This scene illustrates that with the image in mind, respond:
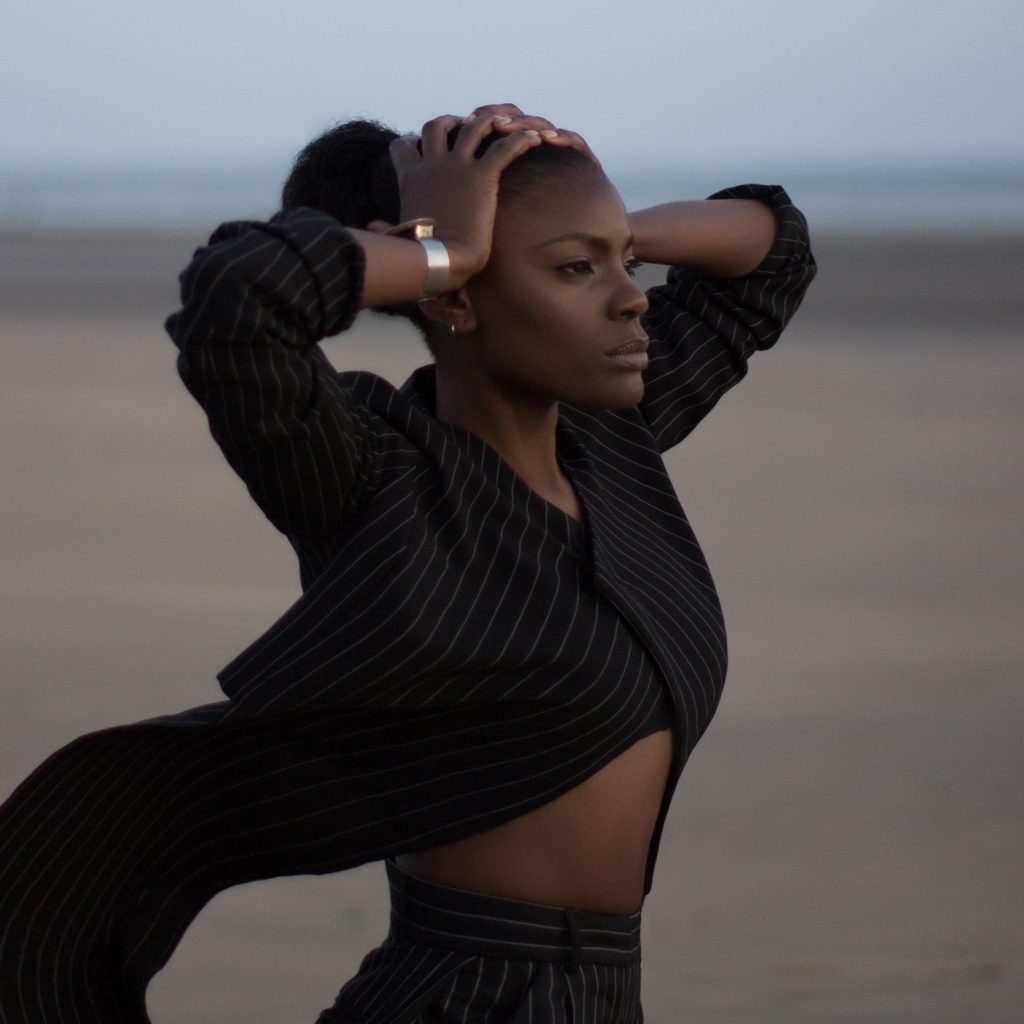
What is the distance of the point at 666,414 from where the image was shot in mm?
2891

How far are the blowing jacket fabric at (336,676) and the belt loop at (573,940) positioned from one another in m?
0.15

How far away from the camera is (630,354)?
2.44 meters

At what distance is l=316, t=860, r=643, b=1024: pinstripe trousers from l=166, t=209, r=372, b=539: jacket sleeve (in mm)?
508

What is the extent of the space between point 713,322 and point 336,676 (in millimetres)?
1030

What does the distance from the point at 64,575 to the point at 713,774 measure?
11.4ft

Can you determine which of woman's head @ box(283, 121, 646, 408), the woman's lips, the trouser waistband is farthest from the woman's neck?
the trouser waistband

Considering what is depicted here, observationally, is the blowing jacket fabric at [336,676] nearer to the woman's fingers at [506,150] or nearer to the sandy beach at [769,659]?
the woman's fingers at [506,150]

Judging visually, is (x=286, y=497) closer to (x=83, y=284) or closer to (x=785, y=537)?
(x=785, y=537)

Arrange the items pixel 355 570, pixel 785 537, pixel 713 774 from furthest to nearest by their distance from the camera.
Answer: pixel 785 537 < pixel 713 774 < pixel 355 570

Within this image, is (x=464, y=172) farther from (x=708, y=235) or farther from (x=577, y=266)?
(x=708, y=235)

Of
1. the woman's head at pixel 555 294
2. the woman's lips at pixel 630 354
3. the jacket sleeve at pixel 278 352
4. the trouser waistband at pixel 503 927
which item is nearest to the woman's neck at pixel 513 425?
the woman's head at pixel 555 294

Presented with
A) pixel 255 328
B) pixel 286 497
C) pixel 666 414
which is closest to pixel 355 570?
pixel 286 497

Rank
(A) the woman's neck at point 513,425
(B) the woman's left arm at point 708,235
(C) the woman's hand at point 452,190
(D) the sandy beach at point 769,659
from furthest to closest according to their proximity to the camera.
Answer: (D) the sandy beach at point 769,659 < (B) the woman's left arm at point 708,235 < (A) the woman's neck at point 513,425 < (C) the woman's hand at point 452,190

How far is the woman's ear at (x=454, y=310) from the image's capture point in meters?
2.47
